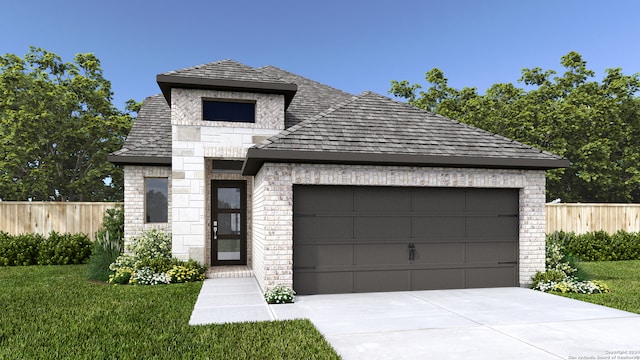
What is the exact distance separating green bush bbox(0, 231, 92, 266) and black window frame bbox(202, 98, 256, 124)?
7.46m

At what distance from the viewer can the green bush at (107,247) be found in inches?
447

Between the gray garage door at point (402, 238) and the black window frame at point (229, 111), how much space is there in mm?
4114

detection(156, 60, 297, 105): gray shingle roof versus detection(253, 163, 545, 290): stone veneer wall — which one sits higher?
detection(156, 60, 297, 105): gray shingle roof

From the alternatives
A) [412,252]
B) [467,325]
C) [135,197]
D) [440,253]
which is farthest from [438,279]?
[135,197]

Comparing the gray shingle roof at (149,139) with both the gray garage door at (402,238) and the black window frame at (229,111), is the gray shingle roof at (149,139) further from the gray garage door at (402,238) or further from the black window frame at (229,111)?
the gray garage door at (402,238)

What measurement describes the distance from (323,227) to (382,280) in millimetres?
1823

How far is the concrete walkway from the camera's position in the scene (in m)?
5.35

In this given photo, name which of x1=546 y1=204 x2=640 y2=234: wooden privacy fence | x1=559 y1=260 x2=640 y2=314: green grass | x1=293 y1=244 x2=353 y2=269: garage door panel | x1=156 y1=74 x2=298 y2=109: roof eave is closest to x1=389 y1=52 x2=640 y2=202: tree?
x1=546 y1=204 x2=640 y2=234: wooden privacy fence

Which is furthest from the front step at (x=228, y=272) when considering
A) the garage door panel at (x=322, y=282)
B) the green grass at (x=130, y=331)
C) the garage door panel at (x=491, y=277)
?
the garage door panel at (x=491, y=277)

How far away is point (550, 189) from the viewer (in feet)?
96.3

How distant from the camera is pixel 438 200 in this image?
32.1 feet

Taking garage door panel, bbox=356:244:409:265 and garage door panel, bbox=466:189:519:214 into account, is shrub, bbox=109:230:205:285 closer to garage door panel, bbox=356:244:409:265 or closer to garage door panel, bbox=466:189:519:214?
garage door panel, bbox=356:244:409:265

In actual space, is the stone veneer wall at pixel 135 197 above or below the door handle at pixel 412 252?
above

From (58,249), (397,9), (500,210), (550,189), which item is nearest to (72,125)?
(58,249)
